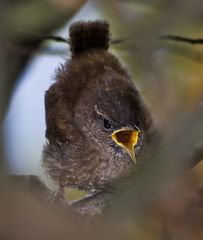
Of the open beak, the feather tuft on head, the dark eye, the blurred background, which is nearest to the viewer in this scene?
the blurred background

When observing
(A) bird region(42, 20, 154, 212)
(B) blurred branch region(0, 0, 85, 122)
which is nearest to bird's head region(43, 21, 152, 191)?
(A) bird region(42, 20, 154, 212)

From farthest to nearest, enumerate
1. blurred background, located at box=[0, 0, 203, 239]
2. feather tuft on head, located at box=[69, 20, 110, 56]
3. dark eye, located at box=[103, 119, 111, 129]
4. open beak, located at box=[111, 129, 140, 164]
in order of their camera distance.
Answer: feather tuft on head, located at box=[69, 20, 110, 56] → dark eye, located at box=[103, 119, 111, 129] → open beak, located at box=[111, 129, 140, 164] → blurred background, located at box=[0, 0, 203, 239]

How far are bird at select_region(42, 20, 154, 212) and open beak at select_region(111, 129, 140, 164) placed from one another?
7 centimetres

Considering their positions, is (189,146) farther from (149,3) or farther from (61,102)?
(61,102)

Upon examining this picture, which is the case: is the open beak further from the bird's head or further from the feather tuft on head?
the feather tuft on head

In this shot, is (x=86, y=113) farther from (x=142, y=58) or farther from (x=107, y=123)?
(x=142, y=58)

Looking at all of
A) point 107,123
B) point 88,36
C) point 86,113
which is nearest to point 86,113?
point 86,113

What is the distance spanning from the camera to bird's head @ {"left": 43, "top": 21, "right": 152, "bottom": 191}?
6.66 feet

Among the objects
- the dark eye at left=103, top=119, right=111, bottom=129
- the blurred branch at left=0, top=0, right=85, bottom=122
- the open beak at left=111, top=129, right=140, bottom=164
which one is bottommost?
the open beak at left=111, top=129, right=140, bottom=164

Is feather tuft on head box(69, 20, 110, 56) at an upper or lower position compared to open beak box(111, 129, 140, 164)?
upper

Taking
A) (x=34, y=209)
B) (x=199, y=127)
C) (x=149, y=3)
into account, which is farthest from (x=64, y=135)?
(x=34, y=209)

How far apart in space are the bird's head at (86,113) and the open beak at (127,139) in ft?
0.23

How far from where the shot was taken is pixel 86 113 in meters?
2.14

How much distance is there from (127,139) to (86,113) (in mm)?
299
